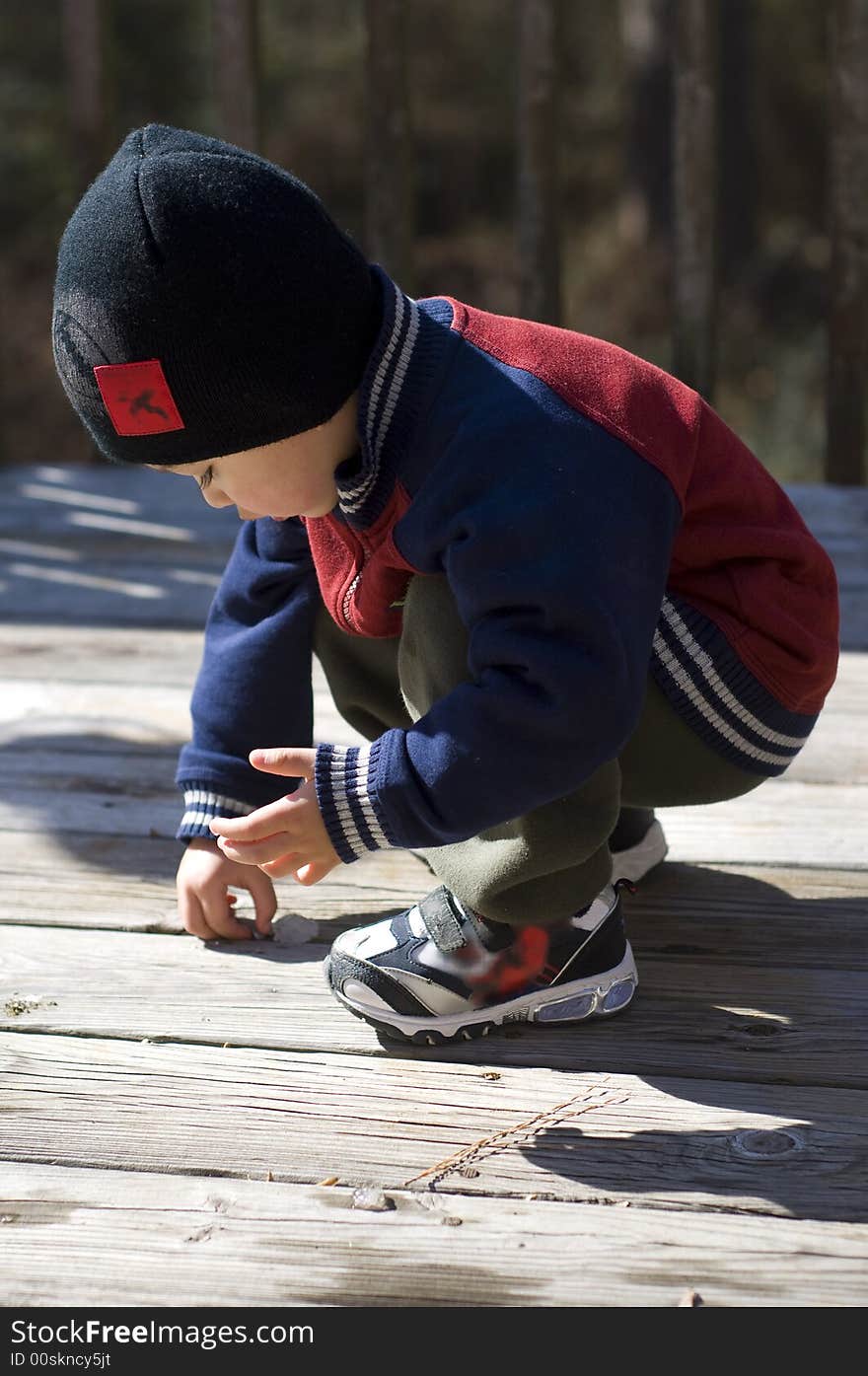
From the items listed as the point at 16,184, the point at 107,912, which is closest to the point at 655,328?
the point at 16,184

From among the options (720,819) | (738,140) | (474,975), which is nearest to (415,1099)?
(474,975)

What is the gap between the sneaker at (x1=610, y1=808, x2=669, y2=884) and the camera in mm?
1761

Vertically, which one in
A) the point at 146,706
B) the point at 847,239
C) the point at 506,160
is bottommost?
the point at 506,160

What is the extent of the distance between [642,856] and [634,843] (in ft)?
0.06

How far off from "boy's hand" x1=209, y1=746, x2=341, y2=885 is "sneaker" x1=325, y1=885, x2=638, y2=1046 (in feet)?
0.73

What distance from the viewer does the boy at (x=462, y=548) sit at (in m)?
1.25

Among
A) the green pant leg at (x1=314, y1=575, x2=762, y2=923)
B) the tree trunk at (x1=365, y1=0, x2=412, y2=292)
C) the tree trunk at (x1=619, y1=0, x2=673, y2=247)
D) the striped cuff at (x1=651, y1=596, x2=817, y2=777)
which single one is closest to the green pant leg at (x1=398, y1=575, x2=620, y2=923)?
the green pant leg at (x1=314, y1=575, x2=762, y2=923)

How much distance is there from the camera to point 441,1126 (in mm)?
1348

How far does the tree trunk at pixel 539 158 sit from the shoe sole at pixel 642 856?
1937mm

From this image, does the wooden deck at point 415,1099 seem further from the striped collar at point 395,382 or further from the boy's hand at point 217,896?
the striped collar at point 395,382

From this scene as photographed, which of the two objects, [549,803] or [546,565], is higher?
[546,565]

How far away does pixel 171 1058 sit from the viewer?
1461 mm

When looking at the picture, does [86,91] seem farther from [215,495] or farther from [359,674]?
[215,495]

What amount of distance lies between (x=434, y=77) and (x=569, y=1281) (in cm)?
1152
